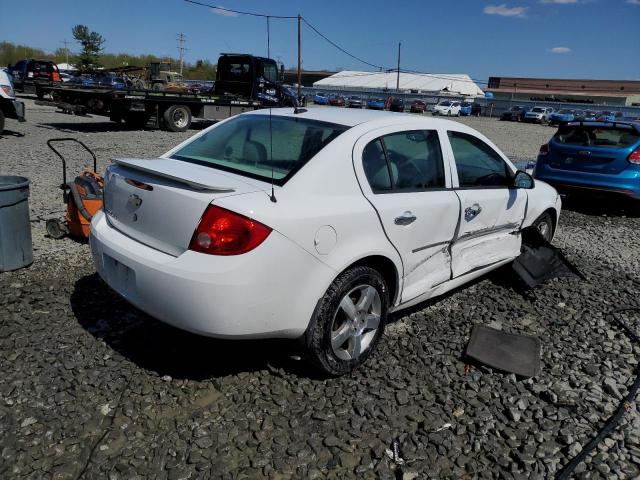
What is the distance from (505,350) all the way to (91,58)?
82313mm

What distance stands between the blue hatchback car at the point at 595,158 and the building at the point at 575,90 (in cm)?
7926

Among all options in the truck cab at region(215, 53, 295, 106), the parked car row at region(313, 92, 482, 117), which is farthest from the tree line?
the truck cab at region(215, 53, 295, 106)

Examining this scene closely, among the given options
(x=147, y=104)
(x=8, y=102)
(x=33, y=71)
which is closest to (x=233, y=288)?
(x=8, y=102)

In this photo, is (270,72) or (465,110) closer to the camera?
(270,72)

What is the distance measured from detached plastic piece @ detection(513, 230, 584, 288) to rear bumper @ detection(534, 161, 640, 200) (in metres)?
3.38

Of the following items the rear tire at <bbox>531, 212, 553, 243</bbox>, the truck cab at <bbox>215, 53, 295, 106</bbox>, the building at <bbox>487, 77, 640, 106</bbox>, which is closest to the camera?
the rear tire at <bbox>531, 212, 553, 243</bbox>

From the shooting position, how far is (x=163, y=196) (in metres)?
2.85

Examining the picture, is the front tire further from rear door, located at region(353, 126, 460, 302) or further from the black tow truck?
the black tow truck

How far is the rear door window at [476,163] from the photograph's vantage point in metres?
3.97

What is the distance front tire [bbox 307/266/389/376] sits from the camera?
2.93m

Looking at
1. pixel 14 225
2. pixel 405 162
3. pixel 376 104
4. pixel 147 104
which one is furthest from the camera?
pixel 376 104

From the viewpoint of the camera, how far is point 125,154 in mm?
11422

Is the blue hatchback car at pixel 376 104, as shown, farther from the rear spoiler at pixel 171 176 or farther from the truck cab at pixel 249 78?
the rear spoiler at pixel 171 176

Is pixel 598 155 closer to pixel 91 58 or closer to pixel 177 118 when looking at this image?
pixel 177 118
